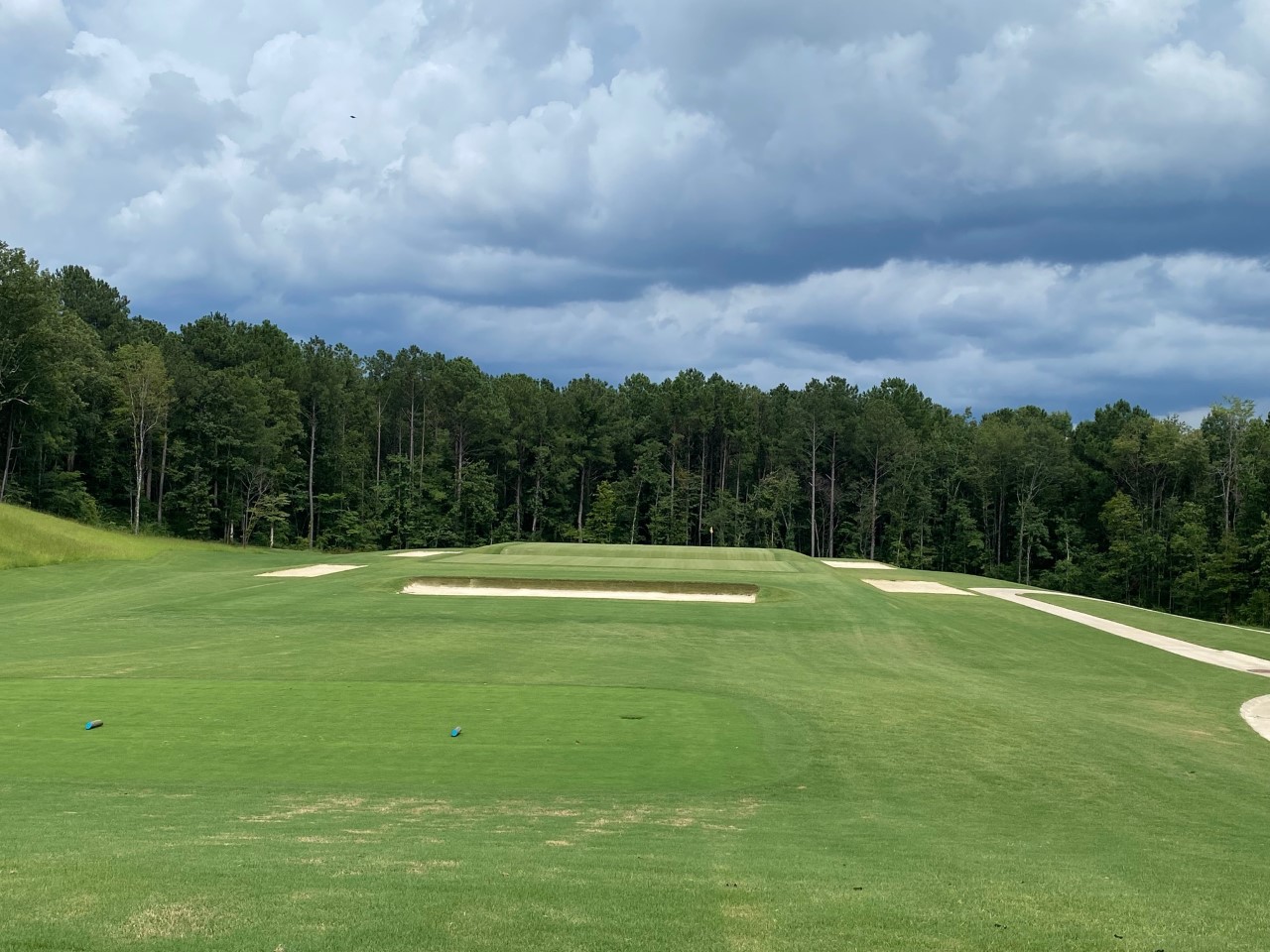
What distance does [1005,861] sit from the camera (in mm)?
8727

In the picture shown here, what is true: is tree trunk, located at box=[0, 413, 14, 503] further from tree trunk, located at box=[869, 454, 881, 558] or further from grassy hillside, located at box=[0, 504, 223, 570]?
tree trunk, located at box=[869, 454, 881, 558]

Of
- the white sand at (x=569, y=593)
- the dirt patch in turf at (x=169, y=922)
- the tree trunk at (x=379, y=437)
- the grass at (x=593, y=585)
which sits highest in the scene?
the tree trunk at (x=379, y=437)

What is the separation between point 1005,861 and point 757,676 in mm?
12801

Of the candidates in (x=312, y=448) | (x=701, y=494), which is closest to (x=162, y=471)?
(x=312, y=448)

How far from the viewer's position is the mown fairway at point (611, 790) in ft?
21.1

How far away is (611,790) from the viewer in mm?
11477

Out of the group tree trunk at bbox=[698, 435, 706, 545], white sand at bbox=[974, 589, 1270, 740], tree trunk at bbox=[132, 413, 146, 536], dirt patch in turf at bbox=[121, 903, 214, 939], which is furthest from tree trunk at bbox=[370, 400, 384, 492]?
dirt patch in turf at bbox=[121, 903, 214, 939]

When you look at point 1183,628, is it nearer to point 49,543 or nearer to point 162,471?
point 49,543

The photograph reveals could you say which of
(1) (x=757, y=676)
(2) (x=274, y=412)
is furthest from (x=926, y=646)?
(2) (x=274, y=412)

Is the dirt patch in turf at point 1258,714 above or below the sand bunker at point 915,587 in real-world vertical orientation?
below

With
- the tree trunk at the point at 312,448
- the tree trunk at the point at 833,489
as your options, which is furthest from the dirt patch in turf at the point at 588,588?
the tree trunk at the point at 833,489

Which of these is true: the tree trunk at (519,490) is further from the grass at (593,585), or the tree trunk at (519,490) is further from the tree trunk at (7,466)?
the grass at (593,585)

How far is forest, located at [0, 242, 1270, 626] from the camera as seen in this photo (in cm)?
7044

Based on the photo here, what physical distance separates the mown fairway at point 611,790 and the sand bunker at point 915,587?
11.7 metres
